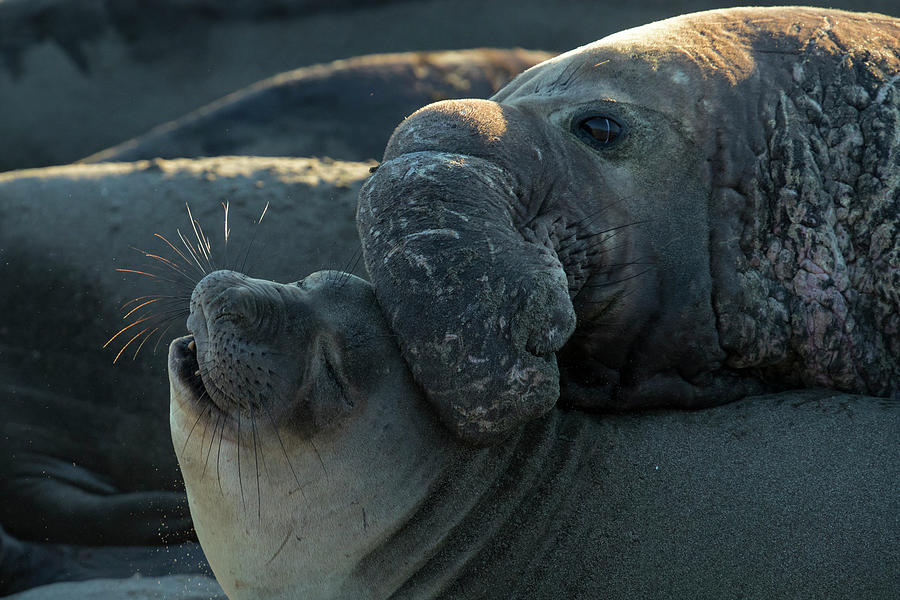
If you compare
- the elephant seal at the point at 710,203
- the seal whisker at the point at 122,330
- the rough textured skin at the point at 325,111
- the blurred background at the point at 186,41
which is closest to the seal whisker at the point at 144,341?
the seal whisker at the point at 122,330

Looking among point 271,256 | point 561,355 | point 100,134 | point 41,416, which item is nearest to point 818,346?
point 561,355

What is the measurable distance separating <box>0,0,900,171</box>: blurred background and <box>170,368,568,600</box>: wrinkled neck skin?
17.0 feet

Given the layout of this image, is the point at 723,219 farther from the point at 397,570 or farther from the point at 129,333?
the point at 129,333

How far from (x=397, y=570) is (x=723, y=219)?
1.38 m

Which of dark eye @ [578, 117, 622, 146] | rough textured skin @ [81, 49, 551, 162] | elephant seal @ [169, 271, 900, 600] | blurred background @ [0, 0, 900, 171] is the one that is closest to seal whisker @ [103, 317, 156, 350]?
elephant seal @ [169, 271, 900, 600]

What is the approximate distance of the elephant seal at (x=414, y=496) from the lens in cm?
279

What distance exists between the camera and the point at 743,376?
3.34 meters

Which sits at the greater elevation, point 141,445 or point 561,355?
point 561,355

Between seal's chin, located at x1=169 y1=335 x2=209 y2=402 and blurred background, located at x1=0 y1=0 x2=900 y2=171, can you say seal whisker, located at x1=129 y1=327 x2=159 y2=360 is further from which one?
blurred background, located at x1=0 y1=0 x2=900 y2=171

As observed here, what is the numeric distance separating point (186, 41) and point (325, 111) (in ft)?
8.43

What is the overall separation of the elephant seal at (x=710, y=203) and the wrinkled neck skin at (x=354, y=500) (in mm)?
522

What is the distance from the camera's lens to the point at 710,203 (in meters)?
3.25

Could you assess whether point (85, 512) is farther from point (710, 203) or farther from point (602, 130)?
point (710, 203)

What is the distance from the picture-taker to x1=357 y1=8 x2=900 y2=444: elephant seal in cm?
313
